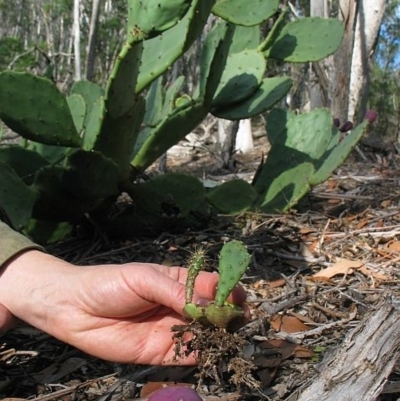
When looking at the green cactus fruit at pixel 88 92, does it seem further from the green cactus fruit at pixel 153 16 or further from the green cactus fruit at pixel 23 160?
the green cactus fruit at pixel 153 16

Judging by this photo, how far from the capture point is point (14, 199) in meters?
1.94

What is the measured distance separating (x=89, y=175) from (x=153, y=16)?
55 centimetres

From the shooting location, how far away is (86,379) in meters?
1.34

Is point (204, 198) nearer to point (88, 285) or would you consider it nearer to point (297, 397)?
point (88, 285)

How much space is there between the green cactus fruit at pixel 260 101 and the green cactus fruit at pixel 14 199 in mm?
775

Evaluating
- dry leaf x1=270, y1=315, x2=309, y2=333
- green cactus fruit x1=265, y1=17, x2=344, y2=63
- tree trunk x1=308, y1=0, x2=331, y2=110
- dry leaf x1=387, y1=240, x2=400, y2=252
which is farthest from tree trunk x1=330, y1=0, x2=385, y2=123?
dry leaf x1=270, y1=315, x2=309, y2=333

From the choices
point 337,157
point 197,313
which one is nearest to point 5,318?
point 197,313

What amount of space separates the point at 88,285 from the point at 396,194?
1.87 meters

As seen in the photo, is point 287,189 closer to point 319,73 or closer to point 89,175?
point 89,175

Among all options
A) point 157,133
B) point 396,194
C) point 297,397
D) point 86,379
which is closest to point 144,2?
point 157,133

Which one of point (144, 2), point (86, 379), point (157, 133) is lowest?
point (86, 379)

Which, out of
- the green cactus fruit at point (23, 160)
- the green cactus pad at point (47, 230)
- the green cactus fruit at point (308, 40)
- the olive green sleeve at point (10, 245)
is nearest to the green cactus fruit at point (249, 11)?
the green cactus fruit at point (308, 40)

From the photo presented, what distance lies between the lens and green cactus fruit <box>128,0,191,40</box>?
1.64 meters

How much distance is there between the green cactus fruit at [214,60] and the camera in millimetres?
2105
